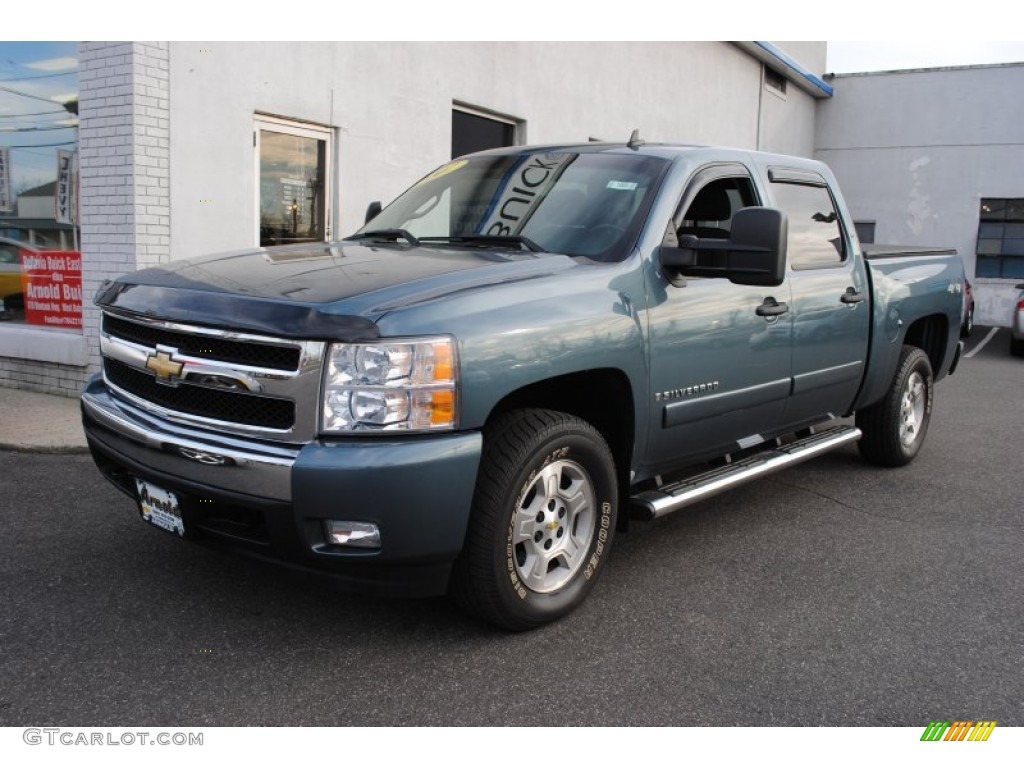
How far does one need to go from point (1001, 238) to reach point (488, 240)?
791 inches

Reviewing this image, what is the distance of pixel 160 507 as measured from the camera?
336cm

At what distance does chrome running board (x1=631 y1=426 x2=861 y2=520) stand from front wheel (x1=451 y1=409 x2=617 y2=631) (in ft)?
0.76

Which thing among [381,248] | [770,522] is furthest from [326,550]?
[770,522]

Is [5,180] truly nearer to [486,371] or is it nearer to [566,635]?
[486,371]

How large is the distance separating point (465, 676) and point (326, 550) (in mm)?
652

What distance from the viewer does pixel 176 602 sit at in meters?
3.69

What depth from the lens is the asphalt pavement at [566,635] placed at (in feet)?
9.73

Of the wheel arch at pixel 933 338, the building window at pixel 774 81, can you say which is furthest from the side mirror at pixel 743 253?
the building window at pixel 774 81

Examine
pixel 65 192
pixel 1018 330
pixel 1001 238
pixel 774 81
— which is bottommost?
pixel 1018 330

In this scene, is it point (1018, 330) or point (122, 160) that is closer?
point (122, 160)

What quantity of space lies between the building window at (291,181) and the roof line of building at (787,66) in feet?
35.8
